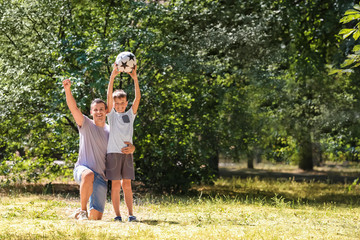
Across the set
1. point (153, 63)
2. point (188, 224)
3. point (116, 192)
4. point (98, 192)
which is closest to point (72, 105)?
point (98, 192)

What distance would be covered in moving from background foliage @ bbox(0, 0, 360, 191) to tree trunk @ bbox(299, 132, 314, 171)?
6.74 m

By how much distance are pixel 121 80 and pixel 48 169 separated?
3.37 meters

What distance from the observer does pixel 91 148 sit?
20.1ft

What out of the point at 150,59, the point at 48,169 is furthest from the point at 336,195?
the point at 48,169

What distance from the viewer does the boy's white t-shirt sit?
6.23m

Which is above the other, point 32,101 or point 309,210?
point 32,101

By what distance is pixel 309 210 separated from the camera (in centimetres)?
832

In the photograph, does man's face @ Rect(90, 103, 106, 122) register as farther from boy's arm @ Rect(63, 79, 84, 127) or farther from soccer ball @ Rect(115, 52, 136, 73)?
soccer ball @ Rect(115, 52, 136, 73)

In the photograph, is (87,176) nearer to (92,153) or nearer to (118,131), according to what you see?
(92,153)

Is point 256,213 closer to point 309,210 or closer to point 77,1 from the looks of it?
point 309,210

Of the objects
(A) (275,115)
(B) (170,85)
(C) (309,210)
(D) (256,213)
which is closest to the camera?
(D) (256,213)

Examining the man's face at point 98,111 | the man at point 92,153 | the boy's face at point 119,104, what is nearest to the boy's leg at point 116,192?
the man at point 92,153

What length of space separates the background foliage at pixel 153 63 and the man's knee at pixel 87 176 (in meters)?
3.60

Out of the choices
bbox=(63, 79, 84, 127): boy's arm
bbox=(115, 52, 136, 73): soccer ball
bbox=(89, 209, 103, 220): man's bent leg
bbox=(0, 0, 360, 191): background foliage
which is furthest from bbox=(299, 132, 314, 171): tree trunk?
bbox=(63, 79, 84, 127): boy's arm
